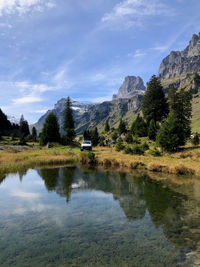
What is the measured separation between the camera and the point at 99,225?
1126 centimetres

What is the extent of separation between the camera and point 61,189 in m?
19.5

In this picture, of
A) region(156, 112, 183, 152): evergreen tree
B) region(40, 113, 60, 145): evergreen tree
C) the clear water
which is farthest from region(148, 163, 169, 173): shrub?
region(40, 113, 60, 145): evergreen tree

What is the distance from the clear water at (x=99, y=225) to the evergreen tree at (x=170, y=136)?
608 inches

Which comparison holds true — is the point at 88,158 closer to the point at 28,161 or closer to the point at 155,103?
the point at 28,161

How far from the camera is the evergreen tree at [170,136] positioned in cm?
3469

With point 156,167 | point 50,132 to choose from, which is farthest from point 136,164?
point 50,132

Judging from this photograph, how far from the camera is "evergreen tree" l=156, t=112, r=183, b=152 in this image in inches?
1366

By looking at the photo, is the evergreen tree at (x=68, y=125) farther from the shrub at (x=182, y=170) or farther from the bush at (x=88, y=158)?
the shrub at (x=182, y=170)

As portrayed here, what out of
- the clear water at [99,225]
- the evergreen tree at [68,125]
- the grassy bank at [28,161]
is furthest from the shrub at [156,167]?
the evergreen tree at [68,125]

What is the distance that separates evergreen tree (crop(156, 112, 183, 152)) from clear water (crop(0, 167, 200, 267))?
15454 millimetres

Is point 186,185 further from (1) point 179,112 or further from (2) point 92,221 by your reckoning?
(1) point 179,112

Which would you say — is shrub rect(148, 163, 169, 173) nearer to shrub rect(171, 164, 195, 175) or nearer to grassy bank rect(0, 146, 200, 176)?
grassy bank rect(0, 146, 200, 176)

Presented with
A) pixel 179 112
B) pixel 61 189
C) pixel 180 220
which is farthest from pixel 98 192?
pixel 179 112

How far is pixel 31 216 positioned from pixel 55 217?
1.74 meters
